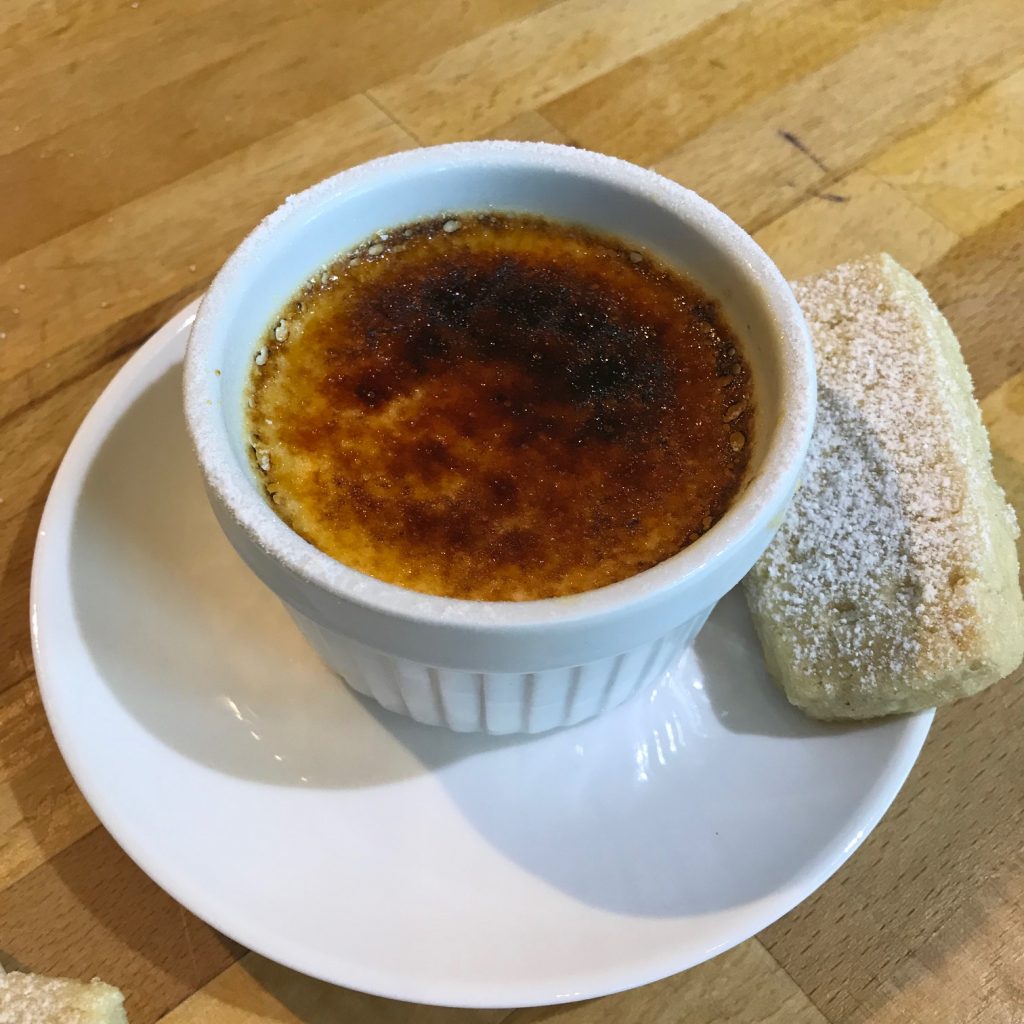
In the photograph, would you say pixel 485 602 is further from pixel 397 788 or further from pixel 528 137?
pixel 528 137

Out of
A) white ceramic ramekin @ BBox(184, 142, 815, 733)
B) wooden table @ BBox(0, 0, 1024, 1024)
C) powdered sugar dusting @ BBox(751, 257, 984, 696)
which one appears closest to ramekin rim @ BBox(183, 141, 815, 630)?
white ceramic ramekin @ BBox(184, 142, 815, 733)

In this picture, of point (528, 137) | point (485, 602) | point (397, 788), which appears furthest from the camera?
point (528, 137)

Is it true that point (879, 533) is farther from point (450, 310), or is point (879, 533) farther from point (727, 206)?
point (727, 206)

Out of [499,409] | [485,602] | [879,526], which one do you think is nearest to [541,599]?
[485,602]

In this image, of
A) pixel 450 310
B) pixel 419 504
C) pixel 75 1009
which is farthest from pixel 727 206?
pixel 75 1009

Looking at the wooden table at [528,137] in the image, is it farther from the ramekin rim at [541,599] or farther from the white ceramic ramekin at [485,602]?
the ramekin rim at [541,599]

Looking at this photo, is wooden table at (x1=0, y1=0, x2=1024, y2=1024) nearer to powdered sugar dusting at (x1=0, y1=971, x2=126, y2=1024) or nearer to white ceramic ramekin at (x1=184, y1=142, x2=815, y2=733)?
powdered sugar dusting at (x1=0, y1=971, x2=126, y2=1024)
